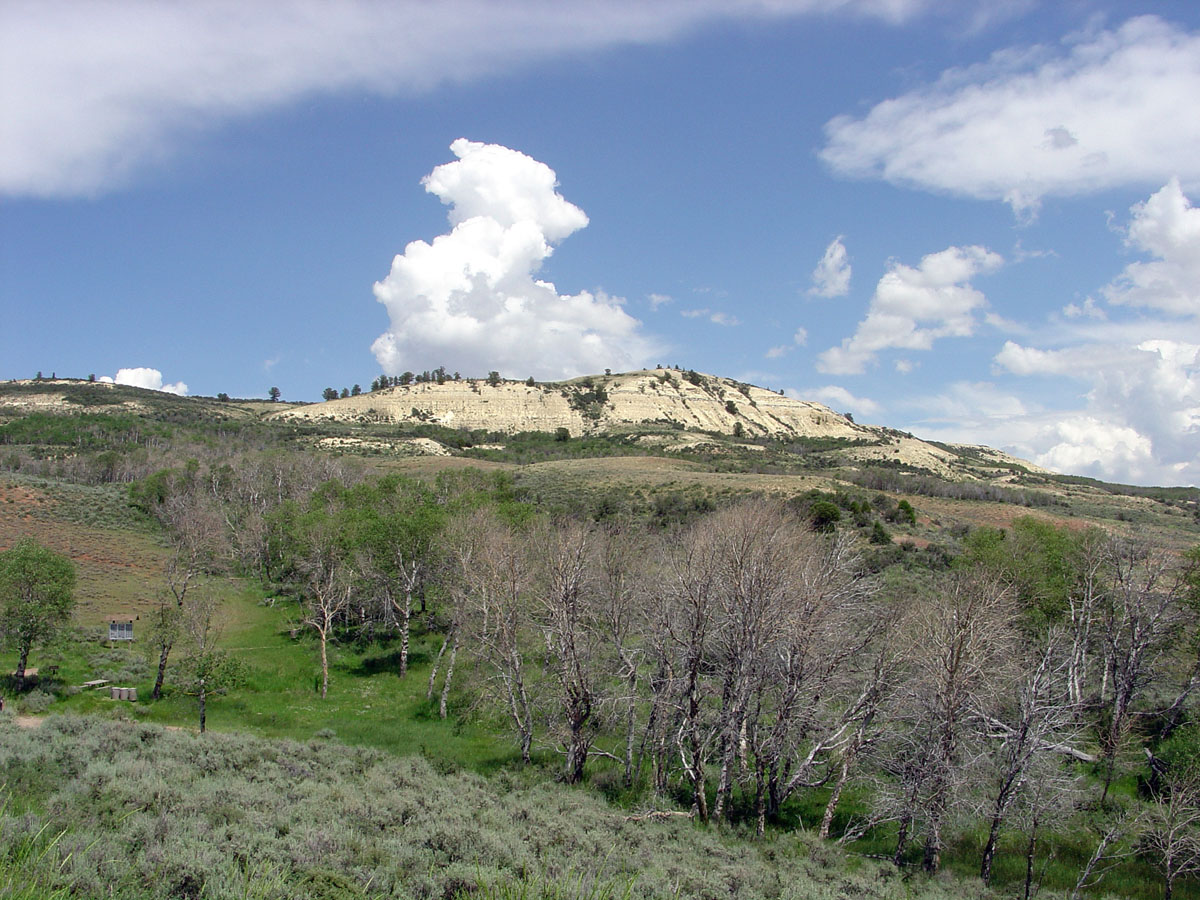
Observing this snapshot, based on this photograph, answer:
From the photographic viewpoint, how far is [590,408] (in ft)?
458

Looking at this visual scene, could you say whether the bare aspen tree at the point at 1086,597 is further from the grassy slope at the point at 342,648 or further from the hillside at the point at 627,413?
the hillside at the point at 627,413

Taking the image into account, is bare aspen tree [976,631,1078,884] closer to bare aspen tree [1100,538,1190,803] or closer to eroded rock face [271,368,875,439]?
bare aspen tree [1100,538,1190,803]

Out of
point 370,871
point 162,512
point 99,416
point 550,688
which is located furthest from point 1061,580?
point 99,416

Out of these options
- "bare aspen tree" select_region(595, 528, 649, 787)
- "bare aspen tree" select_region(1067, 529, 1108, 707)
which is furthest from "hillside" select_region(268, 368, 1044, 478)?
"bare aspen tree" select_region(595, 528, 649, 787)

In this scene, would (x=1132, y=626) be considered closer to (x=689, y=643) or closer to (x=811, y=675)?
(x=811, y=675)

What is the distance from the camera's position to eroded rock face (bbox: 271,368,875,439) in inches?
5251

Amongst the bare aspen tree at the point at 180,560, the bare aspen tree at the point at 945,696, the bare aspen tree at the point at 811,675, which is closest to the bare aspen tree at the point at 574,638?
the bare aspen tree at the point at 811,675

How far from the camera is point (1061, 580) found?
31078mm

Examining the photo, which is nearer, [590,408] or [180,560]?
[180,560]

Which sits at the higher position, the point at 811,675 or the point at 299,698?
the point at 811,675

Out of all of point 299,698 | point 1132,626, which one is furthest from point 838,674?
point 299,698

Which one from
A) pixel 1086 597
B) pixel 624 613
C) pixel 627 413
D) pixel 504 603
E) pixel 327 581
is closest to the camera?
pixel 624 613

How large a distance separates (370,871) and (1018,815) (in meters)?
16.7

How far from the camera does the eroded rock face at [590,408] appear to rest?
5251 inches
